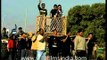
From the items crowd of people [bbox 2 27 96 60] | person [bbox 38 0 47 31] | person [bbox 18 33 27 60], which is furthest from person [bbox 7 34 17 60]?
person [bbox 38 0 47 31]

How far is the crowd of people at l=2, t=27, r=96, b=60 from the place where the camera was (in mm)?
16609

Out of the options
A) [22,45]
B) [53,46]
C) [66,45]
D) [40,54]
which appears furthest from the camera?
[22,45]

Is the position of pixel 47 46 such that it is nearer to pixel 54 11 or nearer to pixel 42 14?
pixel 54 11

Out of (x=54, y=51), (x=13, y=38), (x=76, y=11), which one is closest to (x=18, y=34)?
(x=13, y=38)

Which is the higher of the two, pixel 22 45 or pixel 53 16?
pixel 53 16

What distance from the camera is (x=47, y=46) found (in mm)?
17547

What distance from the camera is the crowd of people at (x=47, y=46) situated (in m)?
16.6

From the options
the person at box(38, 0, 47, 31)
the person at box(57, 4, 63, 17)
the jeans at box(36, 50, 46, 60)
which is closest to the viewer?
the jeans at box(36, 50, 46, 60)

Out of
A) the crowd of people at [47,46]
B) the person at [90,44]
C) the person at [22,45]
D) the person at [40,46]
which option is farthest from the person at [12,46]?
the person at [90,44]

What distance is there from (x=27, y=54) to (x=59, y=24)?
9.44ft

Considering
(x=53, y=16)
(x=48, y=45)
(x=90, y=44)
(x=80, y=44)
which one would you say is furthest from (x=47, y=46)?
(x=53, y=16)

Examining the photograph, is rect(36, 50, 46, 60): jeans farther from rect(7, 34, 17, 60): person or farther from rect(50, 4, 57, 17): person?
rect(50, 4, 57, 17): person

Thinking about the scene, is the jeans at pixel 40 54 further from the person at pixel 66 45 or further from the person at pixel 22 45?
the person at pixel 22 45

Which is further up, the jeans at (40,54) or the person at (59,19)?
the person at (59,19)
